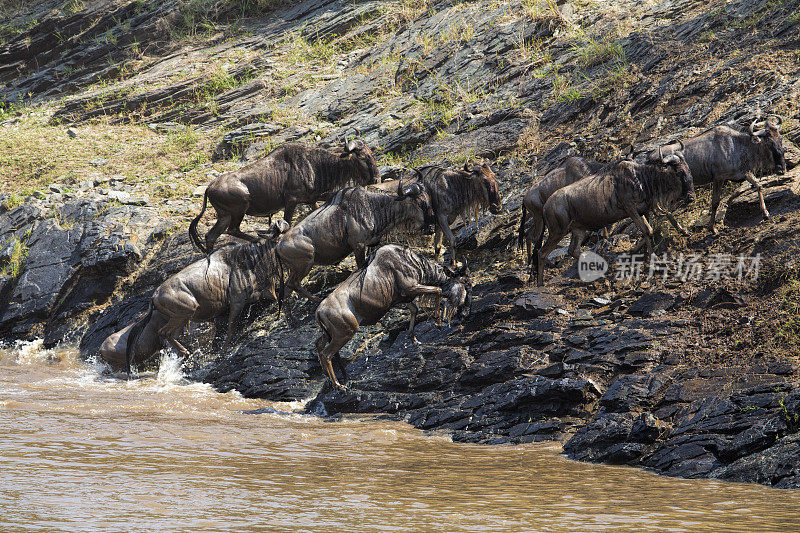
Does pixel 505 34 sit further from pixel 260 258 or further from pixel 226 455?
pixel 226 455

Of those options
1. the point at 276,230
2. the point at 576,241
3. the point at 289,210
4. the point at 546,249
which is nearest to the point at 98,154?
the point at 289,210

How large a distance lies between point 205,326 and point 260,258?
1.46 metres

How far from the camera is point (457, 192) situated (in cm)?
1193

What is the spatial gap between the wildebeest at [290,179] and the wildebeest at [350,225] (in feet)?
3.82

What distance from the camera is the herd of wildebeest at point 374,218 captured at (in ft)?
33.8

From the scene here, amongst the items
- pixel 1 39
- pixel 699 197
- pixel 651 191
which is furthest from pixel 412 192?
pixel 1 39

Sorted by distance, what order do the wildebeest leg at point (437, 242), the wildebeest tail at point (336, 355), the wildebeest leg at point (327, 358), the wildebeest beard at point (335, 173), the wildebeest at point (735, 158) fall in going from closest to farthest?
the wildebeest leg at point (327, 358) < the wildebeest tail at point (336, 355) < the wildebeest at point (735, 158) < the wildebeest leg at point (437, 242) < the wildebeest beard at point (335, 173)

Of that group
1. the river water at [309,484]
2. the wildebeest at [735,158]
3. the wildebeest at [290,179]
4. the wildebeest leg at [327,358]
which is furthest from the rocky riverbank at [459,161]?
the wildebeest at [290,179]

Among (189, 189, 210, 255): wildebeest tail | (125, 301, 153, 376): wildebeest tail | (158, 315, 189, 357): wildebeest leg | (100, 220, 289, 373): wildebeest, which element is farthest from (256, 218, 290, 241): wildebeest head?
(125, 301, 153, 376): wildebeest tail

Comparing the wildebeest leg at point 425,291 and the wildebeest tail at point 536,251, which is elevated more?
the wildebeest leg at point 425,291

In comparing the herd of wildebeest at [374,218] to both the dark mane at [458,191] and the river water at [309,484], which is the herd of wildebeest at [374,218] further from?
the river water at [309,484]

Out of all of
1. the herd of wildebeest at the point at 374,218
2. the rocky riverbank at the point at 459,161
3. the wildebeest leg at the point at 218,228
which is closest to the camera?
the rocky riverbank at the point at 459,161

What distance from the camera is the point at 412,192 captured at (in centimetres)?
1155

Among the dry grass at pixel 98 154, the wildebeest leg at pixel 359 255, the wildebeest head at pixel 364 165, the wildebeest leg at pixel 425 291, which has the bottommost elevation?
the wildebeest leg at pixel 425 291
